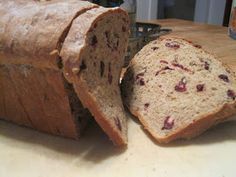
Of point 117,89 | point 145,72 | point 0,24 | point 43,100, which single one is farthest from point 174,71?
point 0,24

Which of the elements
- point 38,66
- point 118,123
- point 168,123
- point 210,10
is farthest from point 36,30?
point 210,10

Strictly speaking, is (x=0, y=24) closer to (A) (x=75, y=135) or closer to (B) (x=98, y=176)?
(A) (x=75, y=135)

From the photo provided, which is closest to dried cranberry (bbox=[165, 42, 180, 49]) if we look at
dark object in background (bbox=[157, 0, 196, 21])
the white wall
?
dark object in background (bbox=[157, 0, 196, 21])

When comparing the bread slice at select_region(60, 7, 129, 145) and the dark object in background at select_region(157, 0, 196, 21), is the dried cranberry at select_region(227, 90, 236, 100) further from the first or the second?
the dark object in background at select_region(157, 0, 196, 21)

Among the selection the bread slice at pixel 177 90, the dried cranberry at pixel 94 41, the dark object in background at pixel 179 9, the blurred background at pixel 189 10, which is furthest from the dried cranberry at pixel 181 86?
the dark object in background at pixel 179 9

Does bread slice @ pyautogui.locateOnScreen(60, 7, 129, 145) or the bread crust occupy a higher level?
bread slice @ pyautogui.locateOnScreen(60, 7, 129, 145)

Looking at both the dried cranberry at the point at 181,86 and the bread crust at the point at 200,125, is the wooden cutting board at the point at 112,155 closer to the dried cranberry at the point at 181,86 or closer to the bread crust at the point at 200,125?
the bread crust at the point at 200,125
